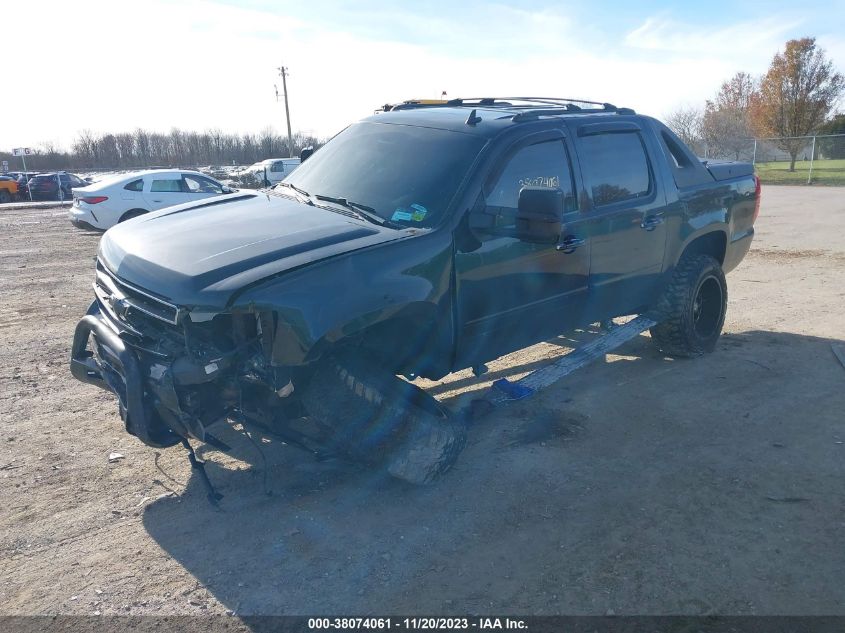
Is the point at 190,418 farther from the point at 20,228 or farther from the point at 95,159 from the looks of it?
the point at 95,159

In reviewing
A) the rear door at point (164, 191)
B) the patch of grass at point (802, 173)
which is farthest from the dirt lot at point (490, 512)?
the patch of grass at point (802, 173)

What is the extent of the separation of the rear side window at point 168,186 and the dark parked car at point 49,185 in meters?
20.5

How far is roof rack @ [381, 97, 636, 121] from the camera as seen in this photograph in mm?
5109

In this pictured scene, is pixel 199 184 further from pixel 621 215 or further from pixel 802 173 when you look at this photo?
pixel 802 173

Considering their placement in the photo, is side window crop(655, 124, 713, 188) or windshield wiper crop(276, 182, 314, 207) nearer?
windshield wiper crop(276, 182, 314, 207)

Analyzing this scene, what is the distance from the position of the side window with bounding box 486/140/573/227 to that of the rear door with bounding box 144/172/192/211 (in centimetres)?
1270

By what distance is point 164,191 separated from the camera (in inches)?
621

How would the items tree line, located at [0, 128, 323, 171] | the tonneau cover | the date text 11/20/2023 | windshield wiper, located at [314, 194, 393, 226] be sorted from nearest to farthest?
the date text 11/20/2023 → windshield wiper, located at [314, 194, 393, 226] → the tonneau cover → tree line, located at [0, 128, 323, 171]

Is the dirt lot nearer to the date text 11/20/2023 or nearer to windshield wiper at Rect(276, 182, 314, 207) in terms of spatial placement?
the date text 11/20/2023

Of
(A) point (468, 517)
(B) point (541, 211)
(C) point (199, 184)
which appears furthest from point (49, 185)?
(A) point (468, 517)

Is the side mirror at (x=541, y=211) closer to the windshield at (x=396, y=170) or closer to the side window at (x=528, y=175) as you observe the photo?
the side window at (x=528, y=175)

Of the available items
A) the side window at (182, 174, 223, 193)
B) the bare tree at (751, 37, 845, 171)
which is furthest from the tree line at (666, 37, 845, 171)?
the side window at (182, 174, 223, 193)

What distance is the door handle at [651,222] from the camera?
16.8ft

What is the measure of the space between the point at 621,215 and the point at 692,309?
1368 mm
